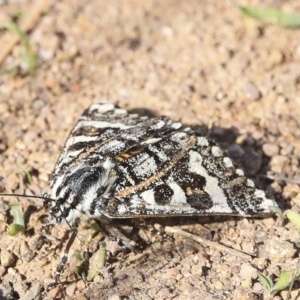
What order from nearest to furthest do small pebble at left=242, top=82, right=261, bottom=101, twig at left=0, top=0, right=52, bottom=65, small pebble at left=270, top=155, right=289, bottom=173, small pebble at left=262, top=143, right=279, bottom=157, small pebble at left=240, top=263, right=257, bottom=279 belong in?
1. small pebble at left=240, top=263, right=257, bottom=279
2. small pebble at left=270, top=155, right=289, bottom=173
3. small pebble at left=262, top=143, right=279, bottom=157
4. small pebble at left=242, top=82, right=261, bottom=101
5. twig at left=0, top=0, right=52, bottom=65

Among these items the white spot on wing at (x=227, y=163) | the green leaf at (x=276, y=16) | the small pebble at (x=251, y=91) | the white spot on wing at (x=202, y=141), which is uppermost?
the green leaf at (x=276, y=16)

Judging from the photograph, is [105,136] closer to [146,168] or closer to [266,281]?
[146,168]

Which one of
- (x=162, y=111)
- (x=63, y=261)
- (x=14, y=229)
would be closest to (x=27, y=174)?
(x=14, y=229)

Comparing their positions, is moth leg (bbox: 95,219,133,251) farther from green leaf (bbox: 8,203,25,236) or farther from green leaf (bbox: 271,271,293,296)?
green leaf (bbox: 271,271,293,296)

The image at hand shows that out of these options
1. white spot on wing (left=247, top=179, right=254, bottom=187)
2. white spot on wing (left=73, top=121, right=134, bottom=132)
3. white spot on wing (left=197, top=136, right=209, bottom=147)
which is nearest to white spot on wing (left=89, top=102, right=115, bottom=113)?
white spot on wing (left=73, top=121, right=134, bottom=132)

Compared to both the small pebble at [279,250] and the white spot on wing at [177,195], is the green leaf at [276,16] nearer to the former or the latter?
the white spot on wing at [177,195]

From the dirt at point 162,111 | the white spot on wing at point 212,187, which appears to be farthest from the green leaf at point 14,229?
the white spot on wing at point 212,187

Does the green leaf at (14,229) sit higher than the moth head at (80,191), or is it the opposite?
the moth head at (80,191)
